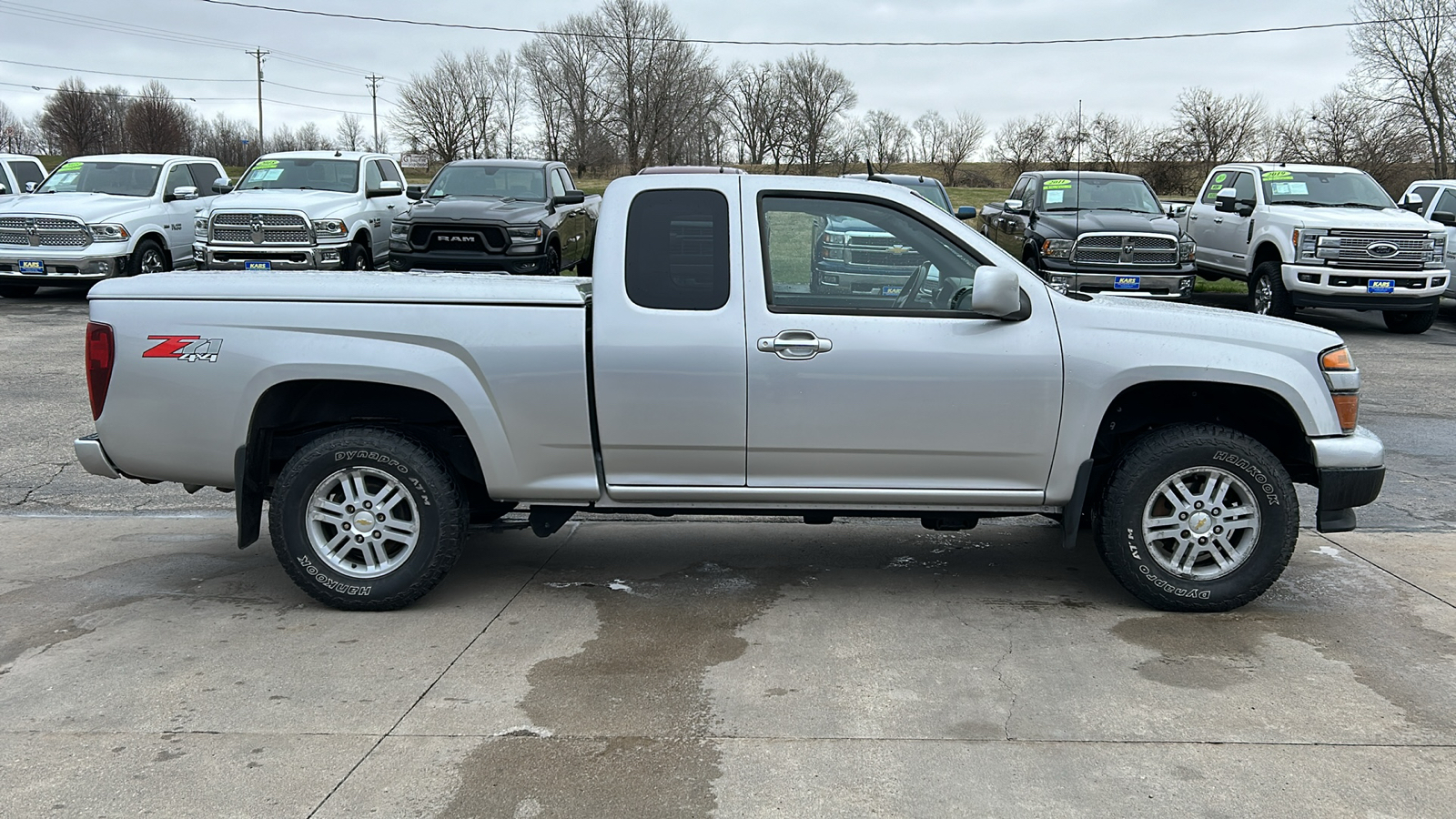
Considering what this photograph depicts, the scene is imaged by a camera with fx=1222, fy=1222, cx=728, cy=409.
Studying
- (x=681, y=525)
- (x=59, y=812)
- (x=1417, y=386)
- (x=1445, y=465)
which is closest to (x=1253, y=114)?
(x=1417, y=386)

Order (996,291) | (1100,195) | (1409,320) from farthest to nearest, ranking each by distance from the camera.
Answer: (1100,195) → (1409,320) → (996,291)

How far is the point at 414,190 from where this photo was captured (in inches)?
658

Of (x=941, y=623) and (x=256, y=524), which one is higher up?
(x=256, y=524)

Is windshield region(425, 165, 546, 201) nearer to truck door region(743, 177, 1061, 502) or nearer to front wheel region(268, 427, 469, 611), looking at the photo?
front wheel region(268, 427, 469, 611)

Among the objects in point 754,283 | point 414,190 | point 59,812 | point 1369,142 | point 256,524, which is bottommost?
point 59,812

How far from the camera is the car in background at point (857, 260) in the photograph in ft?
16.6

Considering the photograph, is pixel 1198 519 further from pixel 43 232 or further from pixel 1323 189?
pixel 43 232

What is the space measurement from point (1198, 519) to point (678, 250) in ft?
7.94

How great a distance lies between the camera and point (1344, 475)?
502 centimetres

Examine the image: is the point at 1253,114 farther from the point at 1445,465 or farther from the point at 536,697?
the point at 536,697

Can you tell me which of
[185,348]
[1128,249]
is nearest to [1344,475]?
[185,348]

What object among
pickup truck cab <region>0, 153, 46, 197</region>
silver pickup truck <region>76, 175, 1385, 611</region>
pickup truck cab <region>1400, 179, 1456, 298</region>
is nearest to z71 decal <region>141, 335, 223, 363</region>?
silver pickup truck <region>76, 175, 1385, 611</region>

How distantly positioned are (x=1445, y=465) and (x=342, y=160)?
14928 mm

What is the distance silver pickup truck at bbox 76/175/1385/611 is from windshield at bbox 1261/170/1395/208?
1219 centimetres
